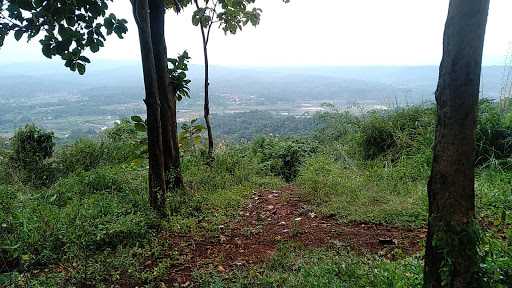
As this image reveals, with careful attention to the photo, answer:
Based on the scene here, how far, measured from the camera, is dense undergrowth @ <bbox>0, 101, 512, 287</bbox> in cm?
349

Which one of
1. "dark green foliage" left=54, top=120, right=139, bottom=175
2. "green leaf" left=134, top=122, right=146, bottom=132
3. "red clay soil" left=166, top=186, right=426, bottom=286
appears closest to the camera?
"red clay soil" left=166, top=186, right=426, bottom=286

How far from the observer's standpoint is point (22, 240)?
409 cm

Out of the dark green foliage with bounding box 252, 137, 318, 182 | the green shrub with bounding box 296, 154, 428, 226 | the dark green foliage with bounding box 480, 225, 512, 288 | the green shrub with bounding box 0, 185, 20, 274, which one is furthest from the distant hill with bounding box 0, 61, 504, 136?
the dark green foliage with bounding box 480, 225, 512, 288

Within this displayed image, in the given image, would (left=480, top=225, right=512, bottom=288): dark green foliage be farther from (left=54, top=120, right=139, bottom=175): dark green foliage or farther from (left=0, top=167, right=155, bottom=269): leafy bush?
(left=54, top=120, right=139, bottom=175): dark green foliage

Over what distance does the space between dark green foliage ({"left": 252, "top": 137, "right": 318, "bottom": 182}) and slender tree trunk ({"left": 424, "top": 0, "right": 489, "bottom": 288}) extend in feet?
19.3

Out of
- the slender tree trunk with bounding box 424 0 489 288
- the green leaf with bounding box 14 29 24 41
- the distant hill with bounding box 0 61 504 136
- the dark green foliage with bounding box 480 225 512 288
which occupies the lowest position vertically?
the distant hill with bounding box 0 61 504 136

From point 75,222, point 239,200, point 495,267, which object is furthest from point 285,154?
point 495,267

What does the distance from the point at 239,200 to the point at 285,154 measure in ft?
9.83

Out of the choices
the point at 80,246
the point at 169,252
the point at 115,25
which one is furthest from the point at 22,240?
the point at 115,25

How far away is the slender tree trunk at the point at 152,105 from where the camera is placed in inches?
197

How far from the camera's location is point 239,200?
598cm

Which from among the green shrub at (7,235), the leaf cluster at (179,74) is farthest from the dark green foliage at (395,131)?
the green shrub at (7,235)

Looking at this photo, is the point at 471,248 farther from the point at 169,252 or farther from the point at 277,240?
the point at 169,252

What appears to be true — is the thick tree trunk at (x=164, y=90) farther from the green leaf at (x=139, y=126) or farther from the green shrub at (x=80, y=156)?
the green shrub at (x=80, y=156)
